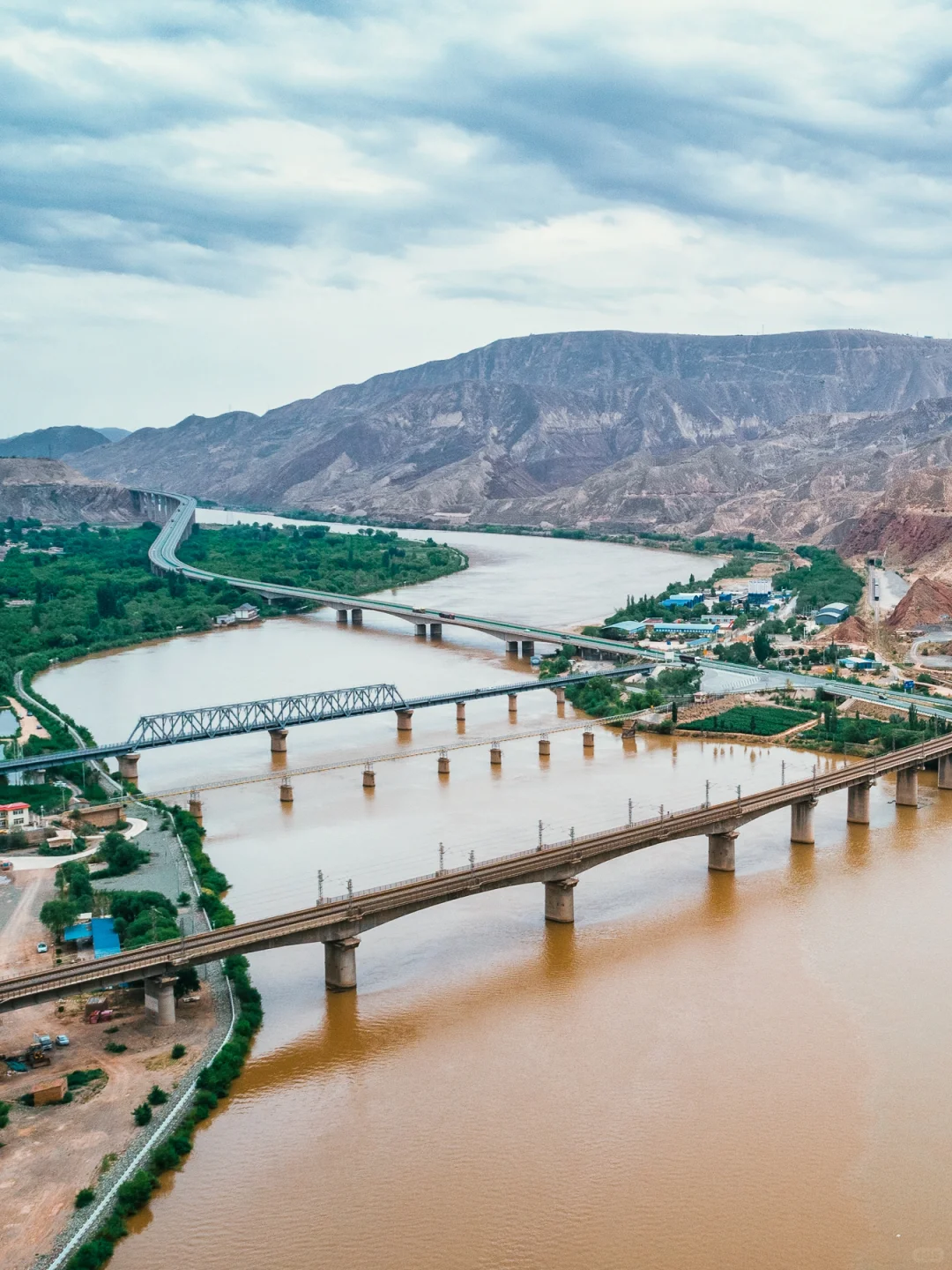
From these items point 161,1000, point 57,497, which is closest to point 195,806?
point 161,1000

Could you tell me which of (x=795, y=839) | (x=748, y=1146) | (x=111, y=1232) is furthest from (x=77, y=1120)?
(x=795, y=839)

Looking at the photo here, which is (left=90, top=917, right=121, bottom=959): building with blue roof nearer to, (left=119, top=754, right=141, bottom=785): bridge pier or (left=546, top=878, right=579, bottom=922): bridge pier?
(left=546, top=878, right=579, bottom=922): bridge pier

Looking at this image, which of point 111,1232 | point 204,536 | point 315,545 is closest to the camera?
point 111,1232

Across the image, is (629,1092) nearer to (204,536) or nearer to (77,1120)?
(77,1120)

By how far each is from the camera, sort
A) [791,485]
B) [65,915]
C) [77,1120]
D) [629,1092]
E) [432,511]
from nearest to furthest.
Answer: [77,1120] → [629,1092] → [65,915] → [791,485] → [432,511]

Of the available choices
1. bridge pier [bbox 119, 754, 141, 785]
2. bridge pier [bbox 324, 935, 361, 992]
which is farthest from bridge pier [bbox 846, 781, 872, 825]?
bridge pier [bbox 119, 754, 141, 785]

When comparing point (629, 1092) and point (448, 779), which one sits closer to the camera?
point (629, 1092)

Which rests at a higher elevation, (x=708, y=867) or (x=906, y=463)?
(x=906, y=463)
